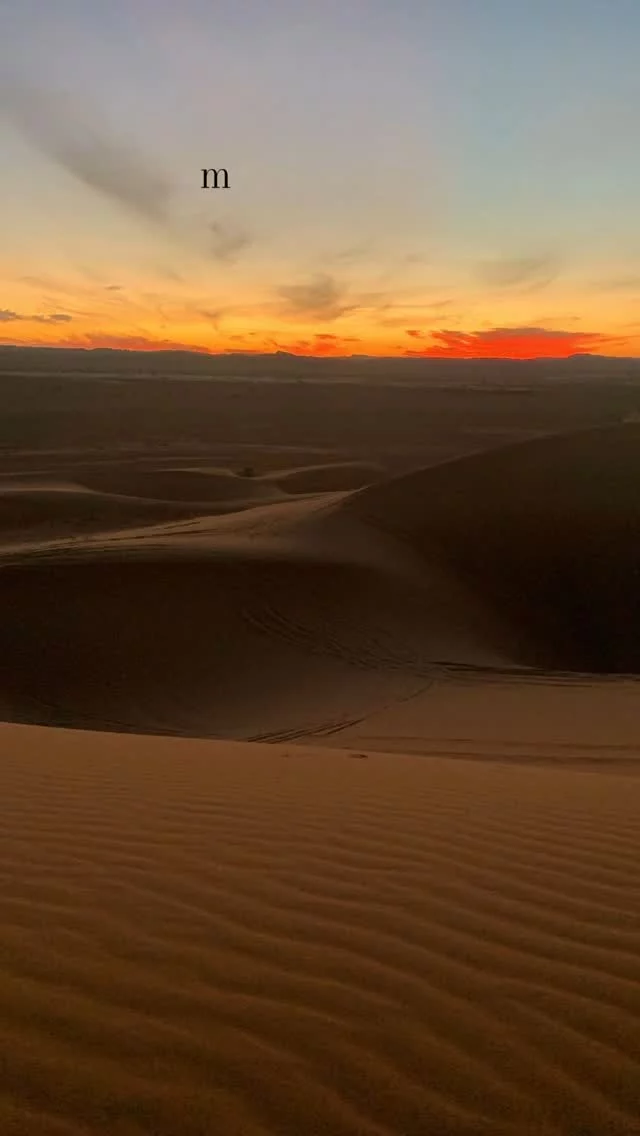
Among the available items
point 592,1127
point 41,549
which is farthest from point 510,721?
point 41,549

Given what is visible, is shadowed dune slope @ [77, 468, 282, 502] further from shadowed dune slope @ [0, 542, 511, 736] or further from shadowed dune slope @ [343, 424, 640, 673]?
shadowed dune slope @ [0, 542, 511, 736]

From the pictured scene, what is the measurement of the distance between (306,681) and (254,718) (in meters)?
1.29

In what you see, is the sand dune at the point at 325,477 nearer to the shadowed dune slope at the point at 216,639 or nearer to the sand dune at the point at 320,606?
the sand dune at the point at 320,606

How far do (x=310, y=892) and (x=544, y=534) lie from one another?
47.4ft

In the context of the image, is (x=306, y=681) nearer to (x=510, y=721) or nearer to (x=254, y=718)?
(x=254, y=718)

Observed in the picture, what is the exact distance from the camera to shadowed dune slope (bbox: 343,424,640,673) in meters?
14.3

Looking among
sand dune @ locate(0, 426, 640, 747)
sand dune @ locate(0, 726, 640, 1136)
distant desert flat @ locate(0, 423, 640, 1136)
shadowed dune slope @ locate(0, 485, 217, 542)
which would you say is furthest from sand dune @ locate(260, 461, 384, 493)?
sand dune @ locate(0, 726, 640, 1136)

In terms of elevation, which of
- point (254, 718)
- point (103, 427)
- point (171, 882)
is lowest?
point (254, 718)

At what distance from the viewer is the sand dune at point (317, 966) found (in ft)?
7.27

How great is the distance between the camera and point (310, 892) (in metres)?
3.41

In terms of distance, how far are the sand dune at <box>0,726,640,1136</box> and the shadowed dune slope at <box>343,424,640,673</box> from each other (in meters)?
9.62

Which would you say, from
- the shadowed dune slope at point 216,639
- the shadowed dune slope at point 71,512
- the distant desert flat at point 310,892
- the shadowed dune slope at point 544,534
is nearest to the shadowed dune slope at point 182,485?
the shadowed dune slope at point 71,512

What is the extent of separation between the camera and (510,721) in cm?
955

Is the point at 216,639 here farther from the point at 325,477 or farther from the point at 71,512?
the point at 325,477
